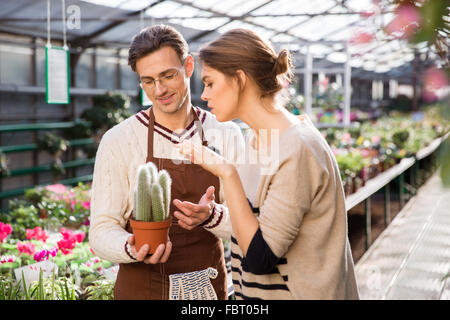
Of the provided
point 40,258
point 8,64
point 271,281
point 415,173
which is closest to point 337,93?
point 415,173

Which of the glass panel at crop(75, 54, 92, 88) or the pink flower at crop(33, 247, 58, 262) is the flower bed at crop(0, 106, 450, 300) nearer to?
the pink flower at crop(33, 247, 58, 262)

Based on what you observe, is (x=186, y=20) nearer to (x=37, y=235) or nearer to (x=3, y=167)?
(x=3, y=167)

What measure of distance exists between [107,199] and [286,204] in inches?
22.8

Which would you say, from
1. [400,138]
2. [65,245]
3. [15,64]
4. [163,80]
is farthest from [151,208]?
[15,64]

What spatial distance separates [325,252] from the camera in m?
1.07

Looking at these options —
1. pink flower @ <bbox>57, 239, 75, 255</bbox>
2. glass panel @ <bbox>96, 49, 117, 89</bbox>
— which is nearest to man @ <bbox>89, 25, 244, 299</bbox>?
pink flower @ <bbox>57, 239, 75, 255</bbox>

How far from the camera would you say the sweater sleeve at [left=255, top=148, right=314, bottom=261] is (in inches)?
39.3

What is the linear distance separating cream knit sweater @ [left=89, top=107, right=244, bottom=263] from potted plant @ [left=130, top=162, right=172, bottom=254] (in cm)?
13

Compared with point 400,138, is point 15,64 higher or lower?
higher

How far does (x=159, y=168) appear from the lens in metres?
1.45

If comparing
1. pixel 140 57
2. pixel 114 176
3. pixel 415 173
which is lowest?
pixel 415 173

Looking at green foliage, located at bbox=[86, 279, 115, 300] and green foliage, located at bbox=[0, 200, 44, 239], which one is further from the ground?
green foliage, located at bbox=[0, 200, 44, 239]
